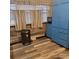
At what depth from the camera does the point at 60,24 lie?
4535 mm

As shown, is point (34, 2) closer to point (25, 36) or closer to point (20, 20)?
point (20, 20)

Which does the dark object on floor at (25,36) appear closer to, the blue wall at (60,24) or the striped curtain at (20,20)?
the striped curtain at (20,20)

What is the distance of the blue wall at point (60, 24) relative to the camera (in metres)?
4.14

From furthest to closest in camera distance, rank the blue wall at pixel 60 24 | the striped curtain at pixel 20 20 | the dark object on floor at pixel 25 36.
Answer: the striped curtain at pixel 20 20
the dark object on floor at pixel 25 36
the blue wall at pixel 60 24

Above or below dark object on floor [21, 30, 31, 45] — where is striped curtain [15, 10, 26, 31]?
above

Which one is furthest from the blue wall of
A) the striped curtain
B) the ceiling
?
the striped curtain

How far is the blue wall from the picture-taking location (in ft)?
13.6

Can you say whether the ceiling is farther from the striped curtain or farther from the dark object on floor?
the dark object on floor

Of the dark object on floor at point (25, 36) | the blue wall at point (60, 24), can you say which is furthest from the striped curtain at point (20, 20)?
the blue wall at point (60, 24)

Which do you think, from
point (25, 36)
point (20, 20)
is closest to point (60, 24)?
point (25, 36)
